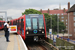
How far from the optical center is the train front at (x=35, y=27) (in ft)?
53.4

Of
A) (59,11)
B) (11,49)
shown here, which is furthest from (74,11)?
(59,11)

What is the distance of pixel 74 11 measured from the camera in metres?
56.6

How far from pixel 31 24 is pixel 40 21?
1.04 meters

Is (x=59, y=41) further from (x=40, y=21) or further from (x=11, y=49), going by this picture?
(x=11, y=49)

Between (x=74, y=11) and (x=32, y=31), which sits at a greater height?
(x=74, y=11)

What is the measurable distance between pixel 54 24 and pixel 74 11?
37004mm

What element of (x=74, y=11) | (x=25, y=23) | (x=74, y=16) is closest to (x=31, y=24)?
(x=25, y=23)

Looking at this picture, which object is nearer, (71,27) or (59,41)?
(59,41)

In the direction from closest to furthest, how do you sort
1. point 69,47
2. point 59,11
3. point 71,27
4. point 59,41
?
point 69,47 < point 59,41 < point 71,27 < point 59,11

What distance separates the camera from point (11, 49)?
957 centimetres

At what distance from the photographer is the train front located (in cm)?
1628

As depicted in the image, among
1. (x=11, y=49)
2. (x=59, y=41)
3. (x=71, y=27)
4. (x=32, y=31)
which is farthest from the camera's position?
(x=71, y=27)

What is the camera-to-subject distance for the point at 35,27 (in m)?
16.4

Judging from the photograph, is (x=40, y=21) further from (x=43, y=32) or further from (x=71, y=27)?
(x=71, y=27)
